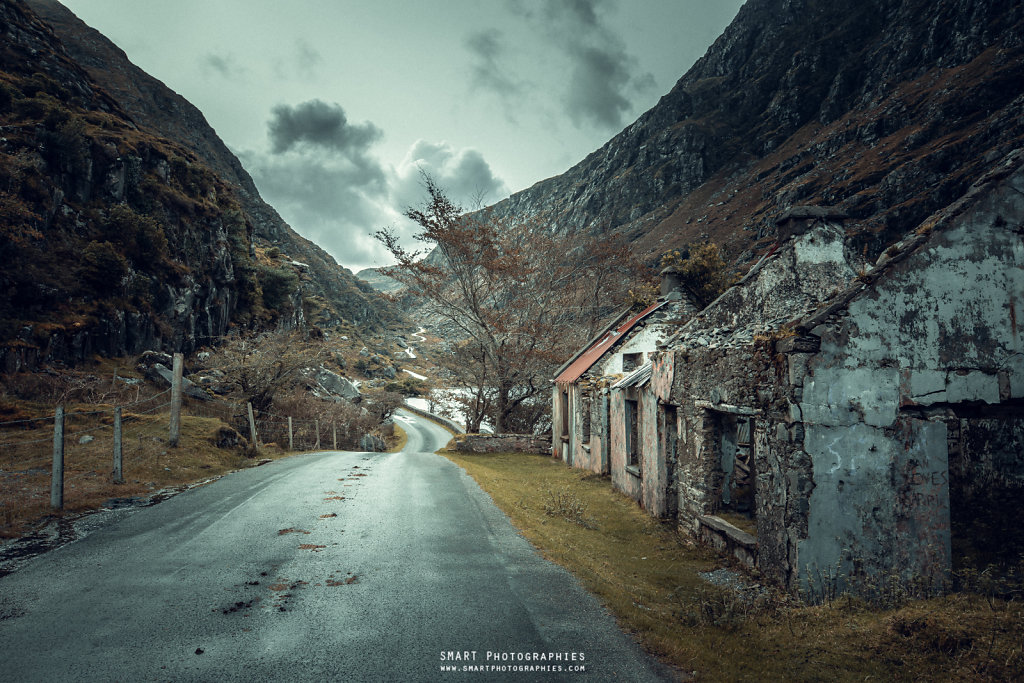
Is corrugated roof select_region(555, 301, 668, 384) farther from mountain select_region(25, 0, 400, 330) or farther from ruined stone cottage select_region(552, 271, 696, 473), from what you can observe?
mountain select_region(25, 0, 400, 330)

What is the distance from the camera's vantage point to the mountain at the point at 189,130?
106 meters

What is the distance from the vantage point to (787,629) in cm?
449

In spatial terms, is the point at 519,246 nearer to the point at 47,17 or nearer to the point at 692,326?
the point at 692,326

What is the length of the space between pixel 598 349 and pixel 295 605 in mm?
18753

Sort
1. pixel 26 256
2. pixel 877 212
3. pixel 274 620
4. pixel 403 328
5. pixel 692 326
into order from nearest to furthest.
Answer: pixel 274 620 → pixel 692 326 → pixel 26 256 → pixel 877 212 → pixel 403 328

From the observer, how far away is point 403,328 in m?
141

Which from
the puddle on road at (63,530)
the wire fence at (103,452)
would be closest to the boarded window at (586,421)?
the wire fence at (103,452)

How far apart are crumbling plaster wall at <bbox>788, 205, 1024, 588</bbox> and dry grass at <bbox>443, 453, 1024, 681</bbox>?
2.73ft

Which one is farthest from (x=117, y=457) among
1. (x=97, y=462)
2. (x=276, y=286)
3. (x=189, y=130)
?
(x=189, y=130)

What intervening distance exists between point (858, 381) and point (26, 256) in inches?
1312

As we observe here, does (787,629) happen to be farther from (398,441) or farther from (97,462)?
(398,441)

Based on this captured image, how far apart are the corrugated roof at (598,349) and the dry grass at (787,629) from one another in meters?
12.2

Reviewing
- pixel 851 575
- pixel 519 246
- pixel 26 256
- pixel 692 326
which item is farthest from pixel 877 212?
pixel 26 256

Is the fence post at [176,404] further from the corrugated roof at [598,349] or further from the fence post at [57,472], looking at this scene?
the corrugated roof at [598,349]
